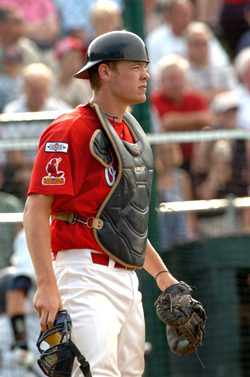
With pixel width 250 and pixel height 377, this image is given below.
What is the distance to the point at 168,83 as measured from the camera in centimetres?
592

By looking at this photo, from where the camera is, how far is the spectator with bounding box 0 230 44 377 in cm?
434

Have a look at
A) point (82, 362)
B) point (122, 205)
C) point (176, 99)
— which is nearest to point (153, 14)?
point (176, 99)

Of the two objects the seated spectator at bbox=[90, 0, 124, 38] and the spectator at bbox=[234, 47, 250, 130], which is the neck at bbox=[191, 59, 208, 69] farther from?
the seated spectator at bbox=[90, 0, 124, 38]

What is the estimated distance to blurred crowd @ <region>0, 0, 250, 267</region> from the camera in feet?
15.6

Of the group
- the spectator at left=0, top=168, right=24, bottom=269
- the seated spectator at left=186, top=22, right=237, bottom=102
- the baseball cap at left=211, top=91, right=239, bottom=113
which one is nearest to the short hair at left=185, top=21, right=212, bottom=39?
the seated spectator at left=186, top=22, right=237, bottom=102

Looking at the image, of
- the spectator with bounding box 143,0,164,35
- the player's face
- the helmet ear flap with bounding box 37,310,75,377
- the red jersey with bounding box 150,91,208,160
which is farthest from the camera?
the spectator with bounding box 143,0,164,35

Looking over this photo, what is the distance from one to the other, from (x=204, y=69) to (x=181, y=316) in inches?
174

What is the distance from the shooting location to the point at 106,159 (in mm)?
2576

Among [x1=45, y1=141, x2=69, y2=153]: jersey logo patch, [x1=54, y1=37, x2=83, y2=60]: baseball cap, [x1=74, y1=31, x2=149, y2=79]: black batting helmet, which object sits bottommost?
[x1=45, y1=141, x2=69, y2=153]: jersey logo patch

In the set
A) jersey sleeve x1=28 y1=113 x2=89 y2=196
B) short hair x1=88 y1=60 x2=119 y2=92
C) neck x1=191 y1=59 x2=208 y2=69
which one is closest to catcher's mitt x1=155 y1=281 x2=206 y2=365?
jersey sleeve x1=28 y1=113 x2=89 y2=196

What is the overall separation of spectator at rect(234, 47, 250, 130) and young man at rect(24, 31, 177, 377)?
3.43 metres

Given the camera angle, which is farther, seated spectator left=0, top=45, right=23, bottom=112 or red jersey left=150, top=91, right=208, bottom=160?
red jersey left=150, top=91, right=208, bottom=160

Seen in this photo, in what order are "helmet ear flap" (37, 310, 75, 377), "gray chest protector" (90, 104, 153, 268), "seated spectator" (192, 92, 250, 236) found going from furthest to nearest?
"seated spectator" (192, 92, 250, 236) → "gray chest protector" (90, 104, 153, 268) → "helmet ear flap" (37, 310, 75, 377)

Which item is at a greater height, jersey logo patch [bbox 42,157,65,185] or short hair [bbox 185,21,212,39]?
short hair [bbox 185,21,212,39]
